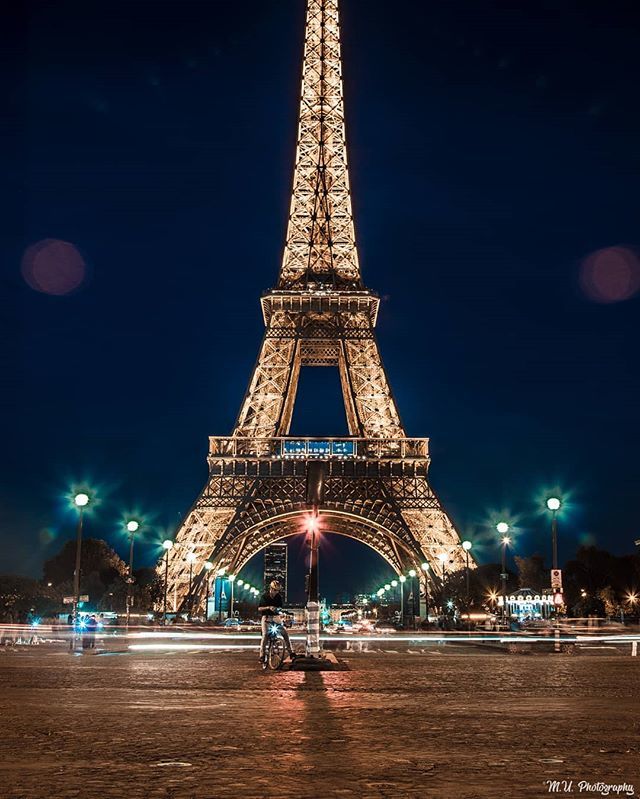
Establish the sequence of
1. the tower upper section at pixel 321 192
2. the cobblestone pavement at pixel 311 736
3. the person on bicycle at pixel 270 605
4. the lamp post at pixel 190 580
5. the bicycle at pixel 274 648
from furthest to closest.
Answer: the tower upper section at pixel 321 192 < the lamp post at pixel 190 580 < the bicycle at pixel 274 648 < the person on bicycle at pixel 270 605 < the cobblestone pavement at pixel 311 736

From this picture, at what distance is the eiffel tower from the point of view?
219 feet

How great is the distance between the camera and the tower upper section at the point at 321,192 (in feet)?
246

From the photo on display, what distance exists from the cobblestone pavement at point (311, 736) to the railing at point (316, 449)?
50.4m

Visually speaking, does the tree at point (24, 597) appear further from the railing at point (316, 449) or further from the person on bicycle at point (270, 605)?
the person on bicycle at point (270, 605)

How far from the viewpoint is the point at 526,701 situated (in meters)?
13.2

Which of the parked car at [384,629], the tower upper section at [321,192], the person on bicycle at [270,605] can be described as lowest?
the parked car at [384,629]

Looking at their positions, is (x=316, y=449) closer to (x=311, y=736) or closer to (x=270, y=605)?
(x=270, y=605)

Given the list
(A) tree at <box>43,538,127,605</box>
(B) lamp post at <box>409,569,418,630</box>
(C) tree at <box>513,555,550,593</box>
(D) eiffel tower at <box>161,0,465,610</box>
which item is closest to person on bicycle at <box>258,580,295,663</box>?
(D) eiffel tower at <box>161,0,465,610</box>

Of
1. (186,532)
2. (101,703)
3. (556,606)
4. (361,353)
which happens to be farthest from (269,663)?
(361,353)

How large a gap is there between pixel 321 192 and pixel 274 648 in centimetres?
5958

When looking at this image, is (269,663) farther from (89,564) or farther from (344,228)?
(89,564)

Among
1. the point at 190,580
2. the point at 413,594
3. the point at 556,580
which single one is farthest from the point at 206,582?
the point at 556,580

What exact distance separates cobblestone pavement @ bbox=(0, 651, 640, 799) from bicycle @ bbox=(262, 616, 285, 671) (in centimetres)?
A: 200

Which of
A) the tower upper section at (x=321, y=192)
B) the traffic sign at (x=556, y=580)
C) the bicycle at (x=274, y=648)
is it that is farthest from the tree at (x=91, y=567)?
the bicycle at (x=274, y=648)
